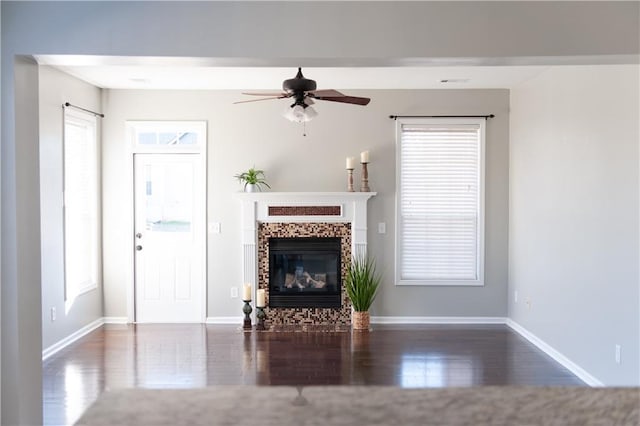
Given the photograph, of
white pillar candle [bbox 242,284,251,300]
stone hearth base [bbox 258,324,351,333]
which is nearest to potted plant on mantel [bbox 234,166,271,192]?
white pillar candle [bbox 242,284,251,300]

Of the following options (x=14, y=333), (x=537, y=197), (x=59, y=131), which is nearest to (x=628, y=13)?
(x=537, y=197)

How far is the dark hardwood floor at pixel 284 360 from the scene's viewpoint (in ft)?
12.5

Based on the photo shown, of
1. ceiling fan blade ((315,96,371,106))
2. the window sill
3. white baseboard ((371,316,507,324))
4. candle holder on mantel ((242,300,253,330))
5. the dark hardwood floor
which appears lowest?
the dark hardwood floor

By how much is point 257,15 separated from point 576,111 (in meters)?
2.84

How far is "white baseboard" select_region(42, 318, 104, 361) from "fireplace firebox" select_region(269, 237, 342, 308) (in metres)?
1.99

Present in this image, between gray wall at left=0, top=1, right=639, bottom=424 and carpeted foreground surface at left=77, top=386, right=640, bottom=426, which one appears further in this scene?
gray wall at left=0, top=1, right=639, bottom=424

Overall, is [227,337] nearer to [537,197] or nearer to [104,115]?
[104,115]

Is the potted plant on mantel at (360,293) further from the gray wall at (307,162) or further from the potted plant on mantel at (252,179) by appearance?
the potted plant on mantel at (252,179)

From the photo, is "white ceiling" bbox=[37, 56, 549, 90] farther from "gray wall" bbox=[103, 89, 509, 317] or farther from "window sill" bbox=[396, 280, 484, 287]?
"window sill" bbox=[396, 280, 484, 287]

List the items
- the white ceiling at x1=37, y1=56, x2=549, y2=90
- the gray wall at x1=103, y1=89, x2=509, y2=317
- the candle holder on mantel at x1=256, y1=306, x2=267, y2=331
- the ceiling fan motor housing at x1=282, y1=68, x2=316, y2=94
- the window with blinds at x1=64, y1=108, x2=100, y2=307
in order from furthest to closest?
the gray wall at x1=103, y1=89, x2=509, y2=317, the candle holder on mantel at x1=256, y1=306, x2=267, y2=331, the window with blinds at x1=64, y1=108, x2=100, y2=307, the white ceiling at x1=37, y1=56, x2=549, y2=90, the ceiling fan motor housing at x1=282, y1=68, x2=316, y2=94

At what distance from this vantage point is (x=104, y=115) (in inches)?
215

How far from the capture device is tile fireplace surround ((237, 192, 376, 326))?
539 centimetres

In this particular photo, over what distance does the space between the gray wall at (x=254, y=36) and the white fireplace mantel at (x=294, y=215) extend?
9.07 feet

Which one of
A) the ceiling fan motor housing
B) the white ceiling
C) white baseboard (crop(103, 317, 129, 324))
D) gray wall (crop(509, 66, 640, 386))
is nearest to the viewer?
gray wall (crop(509, 66, 640, 386))
